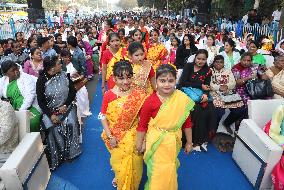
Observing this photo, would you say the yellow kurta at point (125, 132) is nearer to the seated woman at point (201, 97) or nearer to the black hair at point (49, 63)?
the black hair at point (49, 63)

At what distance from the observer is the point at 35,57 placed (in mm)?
4508

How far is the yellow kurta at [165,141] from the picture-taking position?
7.80 ft

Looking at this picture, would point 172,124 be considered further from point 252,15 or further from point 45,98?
point 252,15

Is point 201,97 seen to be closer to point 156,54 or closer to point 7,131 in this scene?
point 156,54

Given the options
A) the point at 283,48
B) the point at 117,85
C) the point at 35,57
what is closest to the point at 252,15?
the point at 283,48

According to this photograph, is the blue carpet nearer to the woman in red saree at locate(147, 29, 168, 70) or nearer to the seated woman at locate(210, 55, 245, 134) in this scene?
the seated woman at locate(210, 55, 245, 134)

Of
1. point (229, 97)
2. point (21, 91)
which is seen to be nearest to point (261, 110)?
point (229, 97)

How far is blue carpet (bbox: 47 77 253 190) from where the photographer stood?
3340 mm

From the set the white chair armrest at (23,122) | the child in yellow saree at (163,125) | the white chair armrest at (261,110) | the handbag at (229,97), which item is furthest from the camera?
the handbag at (229,97)

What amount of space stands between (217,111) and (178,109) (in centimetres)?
211

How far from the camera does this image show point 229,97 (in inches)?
164

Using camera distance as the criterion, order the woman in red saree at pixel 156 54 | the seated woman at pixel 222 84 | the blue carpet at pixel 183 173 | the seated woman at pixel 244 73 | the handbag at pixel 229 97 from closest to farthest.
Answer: the blue carpet at pixel 183 173
the handbag at pixel 229 97
the seated woman at pixel 222 84
the seated woman at pixel 244 73
the woman in red saree at pixel 156 54

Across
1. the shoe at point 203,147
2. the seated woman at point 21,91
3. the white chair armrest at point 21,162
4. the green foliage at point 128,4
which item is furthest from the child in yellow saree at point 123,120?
the green foliage at point 128,4

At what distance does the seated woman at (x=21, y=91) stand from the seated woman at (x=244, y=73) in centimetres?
299
